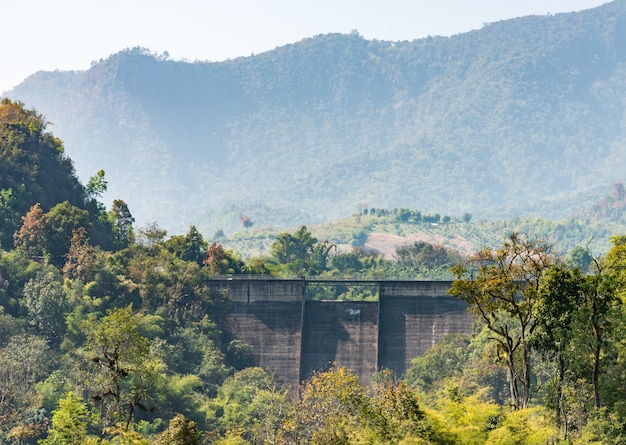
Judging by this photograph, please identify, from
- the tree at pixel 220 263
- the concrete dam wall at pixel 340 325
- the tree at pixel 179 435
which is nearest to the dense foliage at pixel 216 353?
the tree at pixel 179 435

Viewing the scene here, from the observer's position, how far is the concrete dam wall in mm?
138875

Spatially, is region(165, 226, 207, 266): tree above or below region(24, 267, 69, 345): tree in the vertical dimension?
above

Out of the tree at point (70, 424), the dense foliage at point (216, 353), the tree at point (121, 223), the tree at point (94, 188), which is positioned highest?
the tree at point (94, 188)

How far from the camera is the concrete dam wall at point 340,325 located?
138875 mm

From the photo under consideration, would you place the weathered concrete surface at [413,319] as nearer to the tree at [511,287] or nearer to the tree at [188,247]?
the tree at [188,247]

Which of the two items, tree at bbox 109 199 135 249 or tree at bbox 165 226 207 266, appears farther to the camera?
tree at bbox 165 226 207 266

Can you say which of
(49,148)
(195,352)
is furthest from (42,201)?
(195,352)

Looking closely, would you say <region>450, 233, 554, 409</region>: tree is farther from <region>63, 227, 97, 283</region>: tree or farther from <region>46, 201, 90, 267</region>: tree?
<region>46, 201, 90, 267</region>: tree

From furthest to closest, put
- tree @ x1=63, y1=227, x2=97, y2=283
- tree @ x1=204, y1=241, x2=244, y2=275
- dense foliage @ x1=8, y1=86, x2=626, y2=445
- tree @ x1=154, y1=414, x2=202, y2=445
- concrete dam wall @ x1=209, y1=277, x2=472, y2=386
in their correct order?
tree @ x1=204, y1=241, x2=244, y2=275, concrete dam wall @ x1=209, y1=277, x2=472, y2=386, tree @ x1=63, y1=227, x2=97, y2=283, dense foliage @ x1=8, y1=86, x2=626, y2=445, tree @ x1=154, y1=414, x2=202, y2=445

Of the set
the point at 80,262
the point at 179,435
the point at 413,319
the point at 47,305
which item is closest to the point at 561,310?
the point at 179,435

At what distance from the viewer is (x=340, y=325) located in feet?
464

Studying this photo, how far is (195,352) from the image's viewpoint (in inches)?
5236

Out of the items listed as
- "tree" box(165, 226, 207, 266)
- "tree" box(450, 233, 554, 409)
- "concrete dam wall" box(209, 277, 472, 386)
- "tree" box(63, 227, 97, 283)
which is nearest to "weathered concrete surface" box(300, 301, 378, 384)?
"concrete dam wall" box(209, 277, 472, 386)

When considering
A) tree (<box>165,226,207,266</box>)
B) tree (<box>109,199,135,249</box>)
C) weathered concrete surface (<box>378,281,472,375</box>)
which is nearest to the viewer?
weathered concrete surface (<box>378,281,472,375</box>)
